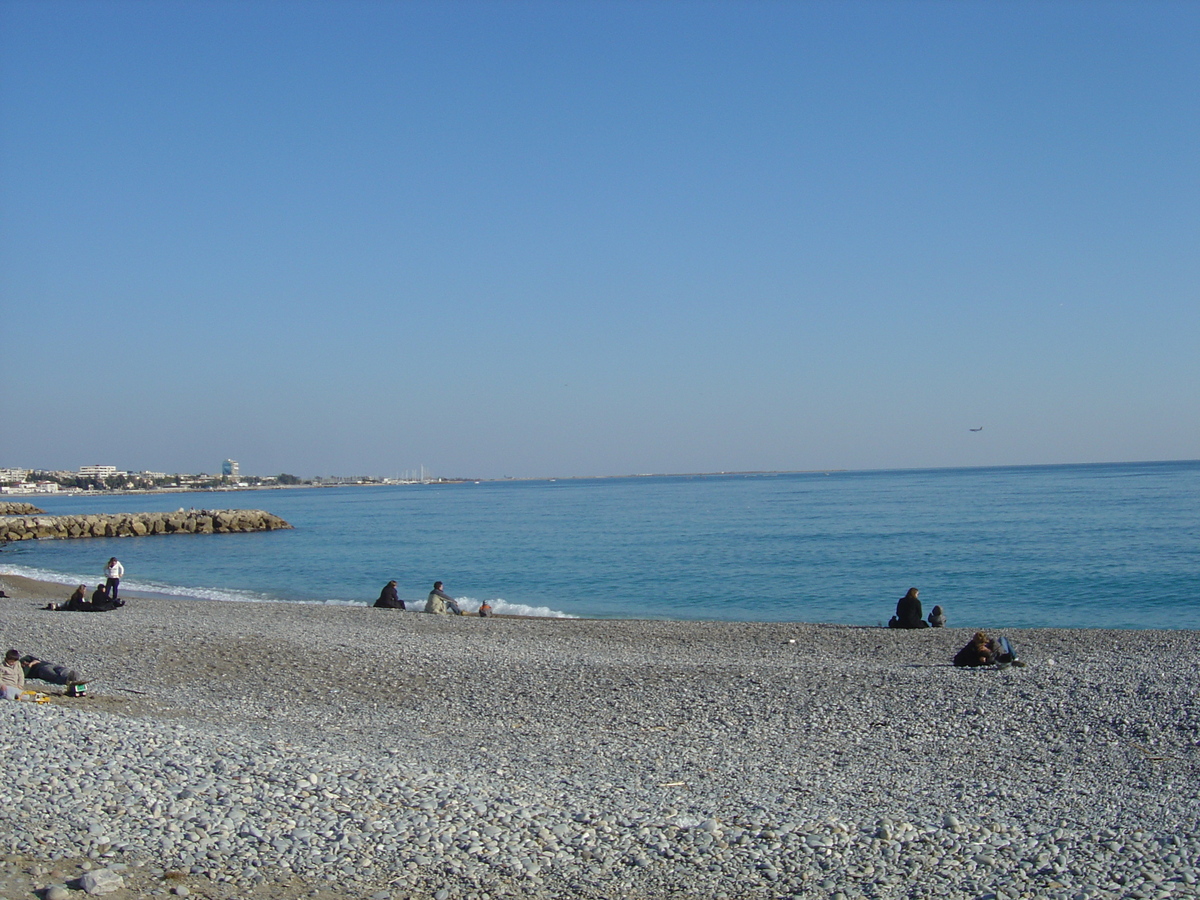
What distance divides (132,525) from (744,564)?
178 feet

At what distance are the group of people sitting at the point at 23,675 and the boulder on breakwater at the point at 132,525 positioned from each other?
6278cm

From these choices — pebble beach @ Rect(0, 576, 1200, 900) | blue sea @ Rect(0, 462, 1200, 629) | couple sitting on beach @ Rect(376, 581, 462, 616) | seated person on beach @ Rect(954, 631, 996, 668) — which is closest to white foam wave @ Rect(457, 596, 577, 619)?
blue sea @ Rect(0, 462, 1200, 629)

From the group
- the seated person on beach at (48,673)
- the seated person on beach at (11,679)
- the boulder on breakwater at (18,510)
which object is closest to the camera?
the seated person on beach at (11,679)

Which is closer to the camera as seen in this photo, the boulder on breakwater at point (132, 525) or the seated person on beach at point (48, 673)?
the seated person on beach at point (48, 673)

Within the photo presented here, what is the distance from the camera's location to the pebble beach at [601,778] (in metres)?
6.52

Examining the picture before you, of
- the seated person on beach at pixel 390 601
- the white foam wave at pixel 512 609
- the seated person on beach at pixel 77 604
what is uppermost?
the seated person on beach at pixel 77 604

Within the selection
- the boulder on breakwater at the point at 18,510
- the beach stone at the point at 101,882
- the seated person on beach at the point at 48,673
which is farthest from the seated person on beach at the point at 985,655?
the boulder on breakwater at the point at 18,510

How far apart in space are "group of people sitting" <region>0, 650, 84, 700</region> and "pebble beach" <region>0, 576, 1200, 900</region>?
0.30m

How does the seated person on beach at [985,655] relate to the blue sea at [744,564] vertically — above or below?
above

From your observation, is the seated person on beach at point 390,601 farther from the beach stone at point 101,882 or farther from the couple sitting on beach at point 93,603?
the beach stone at point 101,882

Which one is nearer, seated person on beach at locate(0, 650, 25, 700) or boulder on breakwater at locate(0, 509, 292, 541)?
seated person on beach at locate(0, 650, 25, 700)

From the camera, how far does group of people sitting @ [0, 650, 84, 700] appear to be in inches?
464

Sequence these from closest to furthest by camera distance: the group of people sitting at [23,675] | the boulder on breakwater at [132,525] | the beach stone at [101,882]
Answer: the beach stone at [101,882] < the group of people sitting at [23,675] < the boulder on breakwater at [132,525]

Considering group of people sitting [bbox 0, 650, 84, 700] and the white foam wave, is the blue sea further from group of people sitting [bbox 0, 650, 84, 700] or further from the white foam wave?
group of people sitting [bbox 0, 650, 84, 700]
